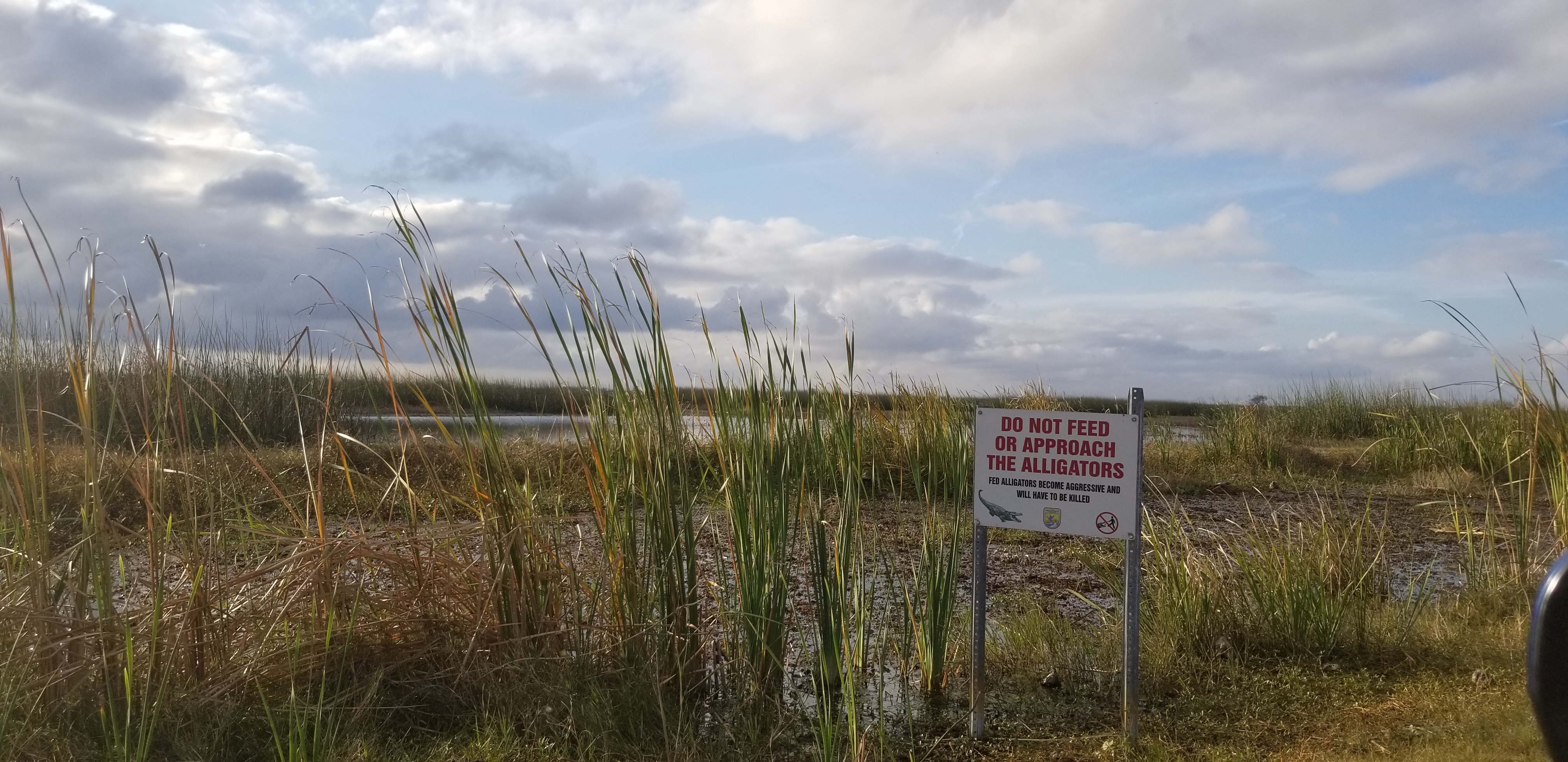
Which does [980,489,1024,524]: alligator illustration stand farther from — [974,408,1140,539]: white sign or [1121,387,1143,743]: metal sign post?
[1121,387,1143,743]: metal sign post

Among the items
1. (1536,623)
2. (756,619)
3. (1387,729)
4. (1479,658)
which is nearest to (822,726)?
(756,619)

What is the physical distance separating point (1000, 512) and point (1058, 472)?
225mm

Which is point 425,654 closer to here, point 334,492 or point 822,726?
point 822,726

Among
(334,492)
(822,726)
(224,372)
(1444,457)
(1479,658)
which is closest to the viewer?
(822,726)

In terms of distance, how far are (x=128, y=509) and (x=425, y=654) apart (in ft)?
16.3

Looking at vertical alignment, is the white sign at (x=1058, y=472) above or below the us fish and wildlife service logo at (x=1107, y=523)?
above

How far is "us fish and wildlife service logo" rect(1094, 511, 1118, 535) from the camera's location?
3137mm

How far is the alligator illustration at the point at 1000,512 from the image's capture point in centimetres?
319

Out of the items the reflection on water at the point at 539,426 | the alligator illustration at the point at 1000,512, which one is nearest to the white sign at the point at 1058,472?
the alligator illustration at the point at 1000,512

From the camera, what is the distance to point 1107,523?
3148 mm

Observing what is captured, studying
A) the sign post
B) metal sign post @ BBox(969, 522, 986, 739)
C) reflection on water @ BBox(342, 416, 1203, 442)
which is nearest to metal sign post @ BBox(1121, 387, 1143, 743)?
Answer: the sign post

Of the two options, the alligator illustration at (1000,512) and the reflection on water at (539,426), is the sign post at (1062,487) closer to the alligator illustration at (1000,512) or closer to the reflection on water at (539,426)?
the alligator illustration at (1000,512)

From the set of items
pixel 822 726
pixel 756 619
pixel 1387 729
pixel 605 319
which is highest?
pixel 605 319

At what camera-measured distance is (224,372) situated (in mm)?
12289
